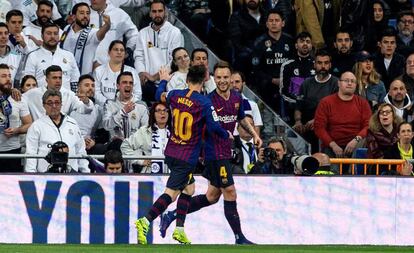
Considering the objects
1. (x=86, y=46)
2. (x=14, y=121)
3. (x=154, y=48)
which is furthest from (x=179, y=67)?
(x=14, y=121)

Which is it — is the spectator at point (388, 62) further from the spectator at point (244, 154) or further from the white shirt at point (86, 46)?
the white shirt at point (86, 46)

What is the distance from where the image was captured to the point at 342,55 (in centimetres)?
2177

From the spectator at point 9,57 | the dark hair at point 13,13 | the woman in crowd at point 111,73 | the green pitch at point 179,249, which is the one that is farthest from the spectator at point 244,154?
the dark hair at point 13,13

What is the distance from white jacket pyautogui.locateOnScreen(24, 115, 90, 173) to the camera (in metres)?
18.2

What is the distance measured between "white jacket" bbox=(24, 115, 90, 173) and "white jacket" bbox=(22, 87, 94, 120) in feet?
3.18

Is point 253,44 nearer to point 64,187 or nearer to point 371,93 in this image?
point 371,93

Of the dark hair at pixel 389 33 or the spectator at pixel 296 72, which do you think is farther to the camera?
the dark hair at pixel 389 33

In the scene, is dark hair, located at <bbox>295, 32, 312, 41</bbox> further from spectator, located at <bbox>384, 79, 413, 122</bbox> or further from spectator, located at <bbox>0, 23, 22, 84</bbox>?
spectator, located at <bbox>0, 23, 22, 84</bbox>

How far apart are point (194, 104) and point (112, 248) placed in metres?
1.99

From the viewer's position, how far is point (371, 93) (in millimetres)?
20891

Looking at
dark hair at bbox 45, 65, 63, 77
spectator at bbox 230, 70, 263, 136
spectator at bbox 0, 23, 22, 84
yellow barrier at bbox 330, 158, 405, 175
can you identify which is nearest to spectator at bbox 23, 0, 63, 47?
spectator at bbox 0, 23, 22, 84

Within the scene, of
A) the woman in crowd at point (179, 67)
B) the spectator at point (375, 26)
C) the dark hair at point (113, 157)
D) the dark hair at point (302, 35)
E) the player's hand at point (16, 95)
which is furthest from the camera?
the spectator at point (375, 26)

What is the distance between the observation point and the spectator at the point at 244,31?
2183 centimetres

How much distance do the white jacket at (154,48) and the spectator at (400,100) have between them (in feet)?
11.0
